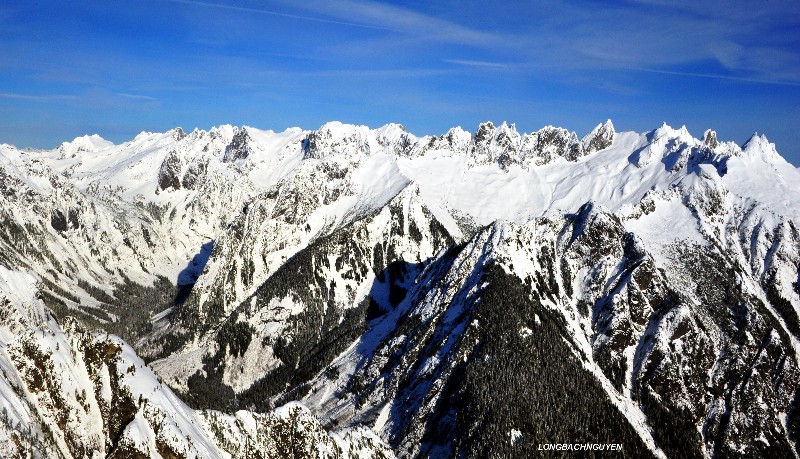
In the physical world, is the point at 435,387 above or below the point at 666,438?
above

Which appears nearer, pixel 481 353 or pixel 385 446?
pixel 385 446

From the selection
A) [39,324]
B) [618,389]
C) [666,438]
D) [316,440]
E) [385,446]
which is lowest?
[666,438]

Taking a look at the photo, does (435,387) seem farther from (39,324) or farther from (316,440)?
(39,324)

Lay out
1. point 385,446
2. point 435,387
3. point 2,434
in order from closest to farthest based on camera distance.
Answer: point 2,434, point 385,446, point 435,387

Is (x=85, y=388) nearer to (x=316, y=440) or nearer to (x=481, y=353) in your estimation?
(x=316, y=440)

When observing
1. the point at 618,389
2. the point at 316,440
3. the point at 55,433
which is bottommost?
the point at 618,389

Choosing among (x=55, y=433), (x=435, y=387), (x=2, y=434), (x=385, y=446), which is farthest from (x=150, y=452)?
(x=435, y=387)

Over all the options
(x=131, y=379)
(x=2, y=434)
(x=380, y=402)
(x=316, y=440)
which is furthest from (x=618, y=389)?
(x=2, y=434)

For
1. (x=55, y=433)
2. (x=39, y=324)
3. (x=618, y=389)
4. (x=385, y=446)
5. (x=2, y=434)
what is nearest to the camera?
(x=2, y=434)

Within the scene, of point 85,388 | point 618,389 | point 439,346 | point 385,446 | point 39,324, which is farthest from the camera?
point 618,389
